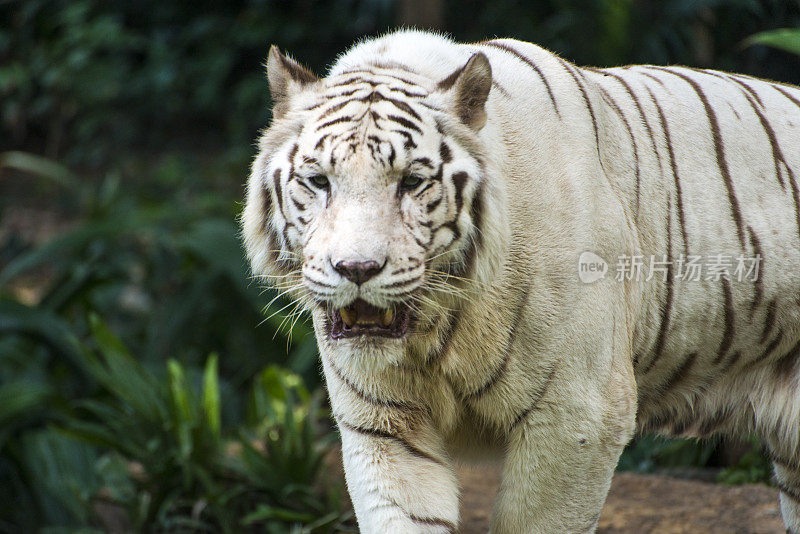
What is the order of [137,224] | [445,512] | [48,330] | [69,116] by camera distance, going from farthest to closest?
[69,116] < [137,224] < [48,330] < [445,512]

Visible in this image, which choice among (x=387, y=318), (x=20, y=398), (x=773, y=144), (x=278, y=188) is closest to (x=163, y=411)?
(x=20, y=398)

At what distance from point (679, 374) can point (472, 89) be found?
1100mm

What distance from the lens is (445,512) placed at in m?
2.15

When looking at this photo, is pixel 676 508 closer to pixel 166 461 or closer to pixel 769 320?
pixel 769 320

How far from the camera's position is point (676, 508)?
3309mm

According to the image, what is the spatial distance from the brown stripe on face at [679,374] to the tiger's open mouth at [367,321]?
0.95 metres

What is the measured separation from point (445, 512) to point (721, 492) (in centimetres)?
175

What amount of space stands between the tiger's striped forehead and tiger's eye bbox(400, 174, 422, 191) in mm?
26

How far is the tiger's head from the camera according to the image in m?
1.83

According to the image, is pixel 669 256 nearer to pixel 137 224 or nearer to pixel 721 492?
pixel 721 492

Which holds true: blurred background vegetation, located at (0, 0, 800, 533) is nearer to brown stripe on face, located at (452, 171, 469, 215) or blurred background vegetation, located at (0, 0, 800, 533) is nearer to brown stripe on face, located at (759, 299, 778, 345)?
brown stripe on face, located at (452, 171, 469, 215)

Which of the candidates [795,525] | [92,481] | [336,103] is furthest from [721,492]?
[92,481]

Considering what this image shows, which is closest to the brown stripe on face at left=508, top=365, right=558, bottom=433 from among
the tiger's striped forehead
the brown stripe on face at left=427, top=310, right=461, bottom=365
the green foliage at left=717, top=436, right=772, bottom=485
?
the brown stripe on face at left=427, top=310, right=461, bottom=365

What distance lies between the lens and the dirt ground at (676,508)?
10.4ft
